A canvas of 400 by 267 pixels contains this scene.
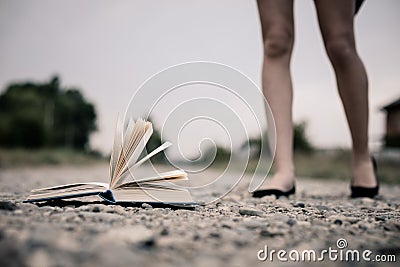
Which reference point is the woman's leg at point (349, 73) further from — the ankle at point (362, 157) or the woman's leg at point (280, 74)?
the woman's leg at point (280, 74)

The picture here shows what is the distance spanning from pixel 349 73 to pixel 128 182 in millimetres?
1632

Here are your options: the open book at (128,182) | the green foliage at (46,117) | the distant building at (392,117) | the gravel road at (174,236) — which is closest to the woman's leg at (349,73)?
the gravel road at (174,236)

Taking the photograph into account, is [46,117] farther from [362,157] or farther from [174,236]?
[174,236]

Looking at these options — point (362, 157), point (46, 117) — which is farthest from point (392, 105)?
point (362, 157)

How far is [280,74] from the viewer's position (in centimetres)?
254

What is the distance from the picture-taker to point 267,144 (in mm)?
2605

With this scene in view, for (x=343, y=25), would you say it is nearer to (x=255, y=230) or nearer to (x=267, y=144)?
(x=267, y=144)

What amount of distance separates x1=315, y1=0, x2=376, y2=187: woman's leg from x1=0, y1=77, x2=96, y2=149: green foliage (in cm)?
1532

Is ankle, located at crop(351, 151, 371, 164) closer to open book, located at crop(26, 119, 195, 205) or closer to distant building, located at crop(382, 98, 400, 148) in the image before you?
open book, located at crop(26, 119, 195, 205)

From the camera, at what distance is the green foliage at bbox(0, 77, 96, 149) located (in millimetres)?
17172

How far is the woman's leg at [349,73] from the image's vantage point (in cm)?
248

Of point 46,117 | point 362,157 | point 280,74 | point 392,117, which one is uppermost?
point 392,117

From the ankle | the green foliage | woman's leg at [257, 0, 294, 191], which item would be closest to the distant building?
the green foliage

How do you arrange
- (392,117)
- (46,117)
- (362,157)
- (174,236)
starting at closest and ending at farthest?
(174,236) < (362,157) < (46,117) < (392,117)
